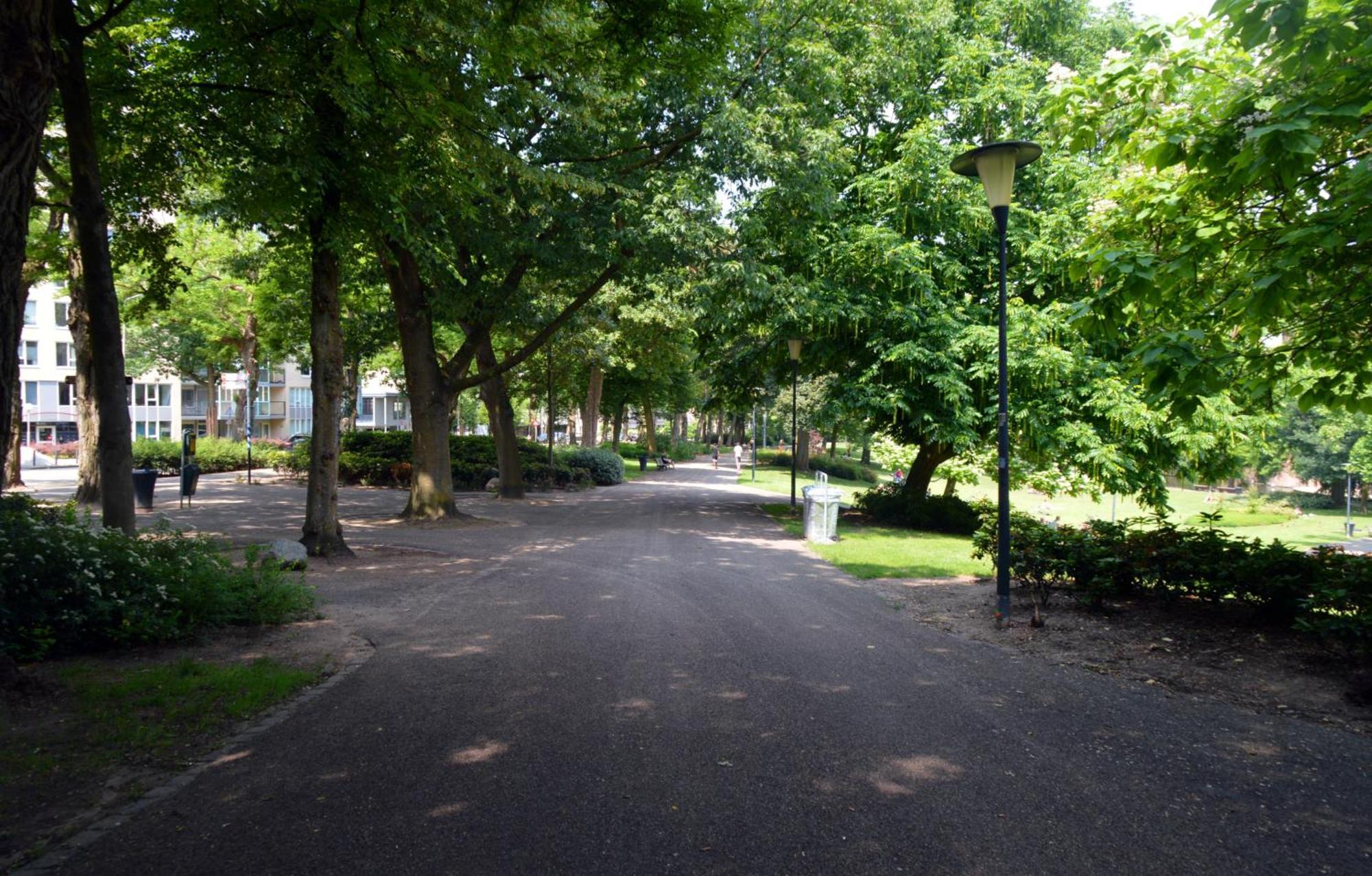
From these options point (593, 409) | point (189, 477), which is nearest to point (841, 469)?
point (593, 409)

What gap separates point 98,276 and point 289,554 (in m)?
3.77

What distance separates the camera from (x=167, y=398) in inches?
2744

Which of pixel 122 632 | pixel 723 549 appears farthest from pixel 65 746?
pixel 723 549

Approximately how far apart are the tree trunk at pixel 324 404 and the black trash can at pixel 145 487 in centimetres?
911

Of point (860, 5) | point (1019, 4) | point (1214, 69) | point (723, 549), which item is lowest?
point (723, 549)

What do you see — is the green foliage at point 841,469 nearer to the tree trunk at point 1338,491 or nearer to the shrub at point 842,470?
the shrub at point 842,470

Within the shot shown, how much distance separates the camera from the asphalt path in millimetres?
3488

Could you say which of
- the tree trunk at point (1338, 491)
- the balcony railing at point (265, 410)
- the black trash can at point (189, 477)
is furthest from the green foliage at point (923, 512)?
the balcony railing at point (265, 410)

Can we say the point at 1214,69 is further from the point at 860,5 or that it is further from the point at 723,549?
the point at 860,5

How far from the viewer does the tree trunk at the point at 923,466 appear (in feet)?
70.1

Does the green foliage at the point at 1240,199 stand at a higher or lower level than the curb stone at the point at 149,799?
higher

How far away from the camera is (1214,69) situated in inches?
261

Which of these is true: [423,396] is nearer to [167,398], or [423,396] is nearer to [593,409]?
[593,409]

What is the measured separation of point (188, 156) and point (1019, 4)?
18.8 meters
